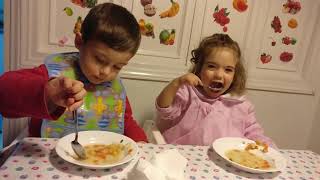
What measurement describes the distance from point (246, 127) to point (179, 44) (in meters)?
0.51

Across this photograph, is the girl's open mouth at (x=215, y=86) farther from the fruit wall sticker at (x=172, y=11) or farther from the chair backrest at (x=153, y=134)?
the fruit wall sticker at (x=172, y=11)

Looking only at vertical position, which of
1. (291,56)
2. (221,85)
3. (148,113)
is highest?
(291,56)

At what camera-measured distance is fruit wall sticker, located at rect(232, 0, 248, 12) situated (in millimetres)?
1731

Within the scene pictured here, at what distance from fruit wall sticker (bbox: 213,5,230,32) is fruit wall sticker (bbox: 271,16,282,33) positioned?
0.79ft

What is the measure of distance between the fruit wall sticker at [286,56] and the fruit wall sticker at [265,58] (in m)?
0.07

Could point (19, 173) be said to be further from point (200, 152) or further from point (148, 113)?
point (148, 113)

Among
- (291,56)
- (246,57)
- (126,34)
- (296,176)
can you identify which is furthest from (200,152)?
(291,56)

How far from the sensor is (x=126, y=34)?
1137 millimetres

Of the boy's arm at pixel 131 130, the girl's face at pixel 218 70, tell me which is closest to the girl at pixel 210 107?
the girl's face at pixel 218 70

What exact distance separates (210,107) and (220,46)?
255 mm

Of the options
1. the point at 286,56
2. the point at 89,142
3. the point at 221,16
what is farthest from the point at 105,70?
the point at 286,56

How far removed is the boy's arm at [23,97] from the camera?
96 centimetres

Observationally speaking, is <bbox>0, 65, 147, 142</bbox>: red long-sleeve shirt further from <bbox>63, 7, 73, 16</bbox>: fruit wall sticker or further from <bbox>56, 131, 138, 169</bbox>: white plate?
Result: <bbox>63, 7, 73, 16</bbox>: fruit wall sticker

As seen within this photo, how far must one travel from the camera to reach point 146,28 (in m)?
1.69
